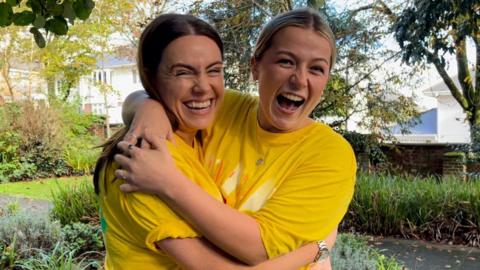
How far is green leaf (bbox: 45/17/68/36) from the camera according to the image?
Answer: 2525 mm

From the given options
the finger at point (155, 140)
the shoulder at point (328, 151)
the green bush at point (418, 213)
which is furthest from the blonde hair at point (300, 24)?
the green bush at point (418, 213)

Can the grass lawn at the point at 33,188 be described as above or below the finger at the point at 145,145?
below

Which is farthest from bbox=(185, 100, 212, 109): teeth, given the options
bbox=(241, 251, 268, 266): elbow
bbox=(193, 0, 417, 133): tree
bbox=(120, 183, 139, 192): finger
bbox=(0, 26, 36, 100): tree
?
bbox=(0, 26, 36, 100): tree

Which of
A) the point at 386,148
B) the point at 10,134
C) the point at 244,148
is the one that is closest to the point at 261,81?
the point at 244,148

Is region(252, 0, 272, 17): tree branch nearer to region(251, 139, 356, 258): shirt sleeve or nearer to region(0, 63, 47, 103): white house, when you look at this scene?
region(251, 139, 356, 258): shirt sleeve

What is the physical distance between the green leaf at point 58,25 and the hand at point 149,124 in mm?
1267

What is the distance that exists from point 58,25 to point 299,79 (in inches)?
63.1

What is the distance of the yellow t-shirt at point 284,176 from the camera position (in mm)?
1322

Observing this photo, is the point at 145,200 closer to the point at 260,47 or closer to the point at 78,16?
the point at 260,47

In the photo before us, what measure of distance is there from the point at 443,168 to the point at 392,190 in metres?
5.26

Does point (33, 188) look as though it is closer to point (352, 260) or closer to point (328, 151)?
point (352, 260)

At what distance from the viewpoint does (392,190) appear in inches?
→ 305

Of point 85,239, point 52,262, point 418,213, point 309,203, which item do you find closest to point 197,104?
point 309,203

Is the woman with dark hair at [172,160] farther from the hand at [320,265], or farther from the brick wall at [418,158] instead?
the brick wall at [418,158]
